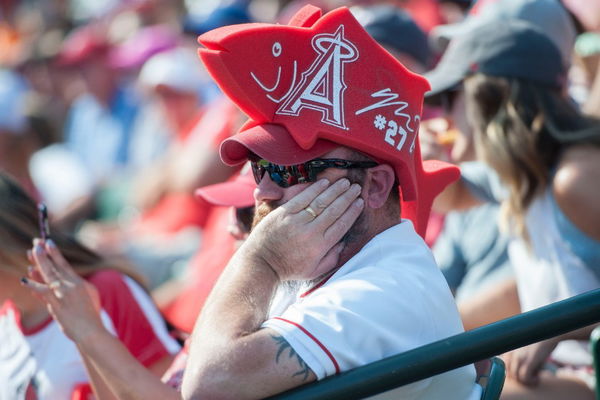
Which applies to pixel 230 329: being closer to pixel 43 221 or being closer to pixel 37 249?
pixel 37 249

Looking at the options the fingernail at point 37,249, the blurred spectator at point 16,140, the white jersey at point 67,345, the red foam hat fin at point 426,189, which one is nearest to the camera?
the red foam hat fin at point 426,189

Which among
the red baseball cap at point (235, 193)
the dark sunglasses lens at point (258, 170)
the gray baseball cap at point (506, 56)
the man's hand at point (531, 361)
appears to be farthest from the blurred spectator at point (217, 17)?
the dark sunglasses lens at point (258, 170)

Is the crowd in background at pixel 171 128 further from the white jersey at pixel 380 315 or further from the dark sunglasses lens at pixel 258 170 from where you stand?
the white jersey at pixel 380 315

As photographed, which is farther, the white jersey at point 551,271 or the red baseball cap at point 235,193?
the white jersey at point 551,271

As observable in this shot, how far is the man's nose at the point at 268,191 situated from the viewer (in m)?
2.17

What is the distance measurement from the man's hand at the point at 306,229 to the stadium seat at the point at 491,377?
470 mm

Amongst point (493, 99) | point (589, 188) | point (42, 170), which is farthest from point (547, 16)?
point (42, 170)

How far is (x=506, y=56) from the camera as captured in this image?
331 centimetres

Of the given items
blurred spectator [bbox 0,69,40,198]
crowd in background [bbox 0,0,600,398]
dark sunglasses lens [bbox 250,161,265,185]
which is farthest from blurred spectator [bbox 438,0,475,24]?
dark sunglasses lens [bbox 250,161,265,185]

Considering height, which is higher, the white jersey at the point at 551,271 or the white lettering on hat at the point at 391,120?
the white lettering on hat at the point at 391,120

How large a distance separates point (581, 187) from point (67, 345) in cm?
173

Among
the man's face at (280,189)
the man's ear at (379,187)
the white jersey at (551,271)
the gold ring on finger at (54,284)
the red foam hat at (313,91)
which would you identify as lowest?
the white jersey at (551,271)

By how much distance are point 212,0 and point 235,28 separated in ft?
17.1

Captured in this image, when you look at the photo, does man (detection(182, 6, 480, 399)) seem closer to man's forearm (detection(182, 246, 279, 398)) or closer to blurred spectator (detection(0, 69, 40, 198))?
man's forearm (detection(182, 246, 279, 398))
